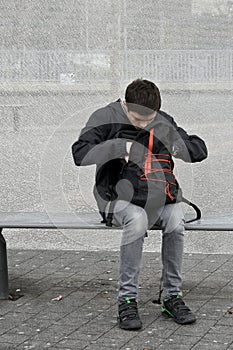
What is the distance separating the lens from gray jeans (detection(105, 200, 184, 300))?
15.9ft

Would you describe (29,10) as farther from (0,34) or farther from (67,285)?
(67,285)

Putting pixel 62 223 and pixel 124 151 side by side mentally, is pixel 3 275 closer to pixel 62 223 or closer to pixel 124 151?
pixel 62 223

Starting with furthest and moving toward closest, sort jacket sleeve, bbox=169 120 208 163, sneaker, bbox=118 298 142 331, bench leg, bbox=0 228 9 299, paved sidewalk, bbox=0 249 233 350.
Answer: bench leg, bbox=0 228 9 299 → jacket sleeve, bbox=169 120 208 163 → sneaker, bbox=118 298 142 331 → paved sidewalk, bbox=0 249 233 350

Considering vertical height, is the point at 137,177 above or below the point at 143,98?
below

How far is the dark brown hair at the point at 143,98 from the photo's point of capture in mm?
4840

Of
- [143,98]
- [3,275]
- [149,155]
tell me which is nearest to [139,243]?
[149,155]

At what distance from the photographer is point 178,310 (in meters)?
4.84

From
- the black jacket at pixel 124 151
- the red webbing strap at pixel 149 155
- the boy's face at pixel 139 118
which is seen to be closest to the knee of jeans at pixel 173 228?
the black jacket at pixel 124 151

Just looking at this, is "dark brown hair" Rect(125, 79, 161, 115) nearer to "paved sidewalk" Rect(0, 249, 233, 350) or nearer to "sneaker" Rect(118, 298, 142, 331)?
"sneaker" Rect(118, 298, 142, 331)

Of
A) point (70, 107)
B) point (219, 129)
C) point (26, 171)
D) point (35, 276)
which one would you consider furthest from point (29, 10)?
point (35, 276)

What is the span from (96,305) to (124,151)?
90 centimetres

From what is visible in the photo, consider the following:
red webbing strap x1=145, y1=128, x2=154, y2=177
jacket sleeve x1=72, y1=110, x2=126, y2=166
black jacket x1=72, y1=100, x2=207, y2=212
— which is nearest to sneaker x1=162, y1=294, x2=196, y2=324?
black jacket x1=72, y1=100, x2=207, y2=212

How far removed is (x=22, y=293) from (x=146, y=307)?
78 cm

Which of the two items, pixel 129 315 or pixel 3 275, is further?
pixel 3 275
